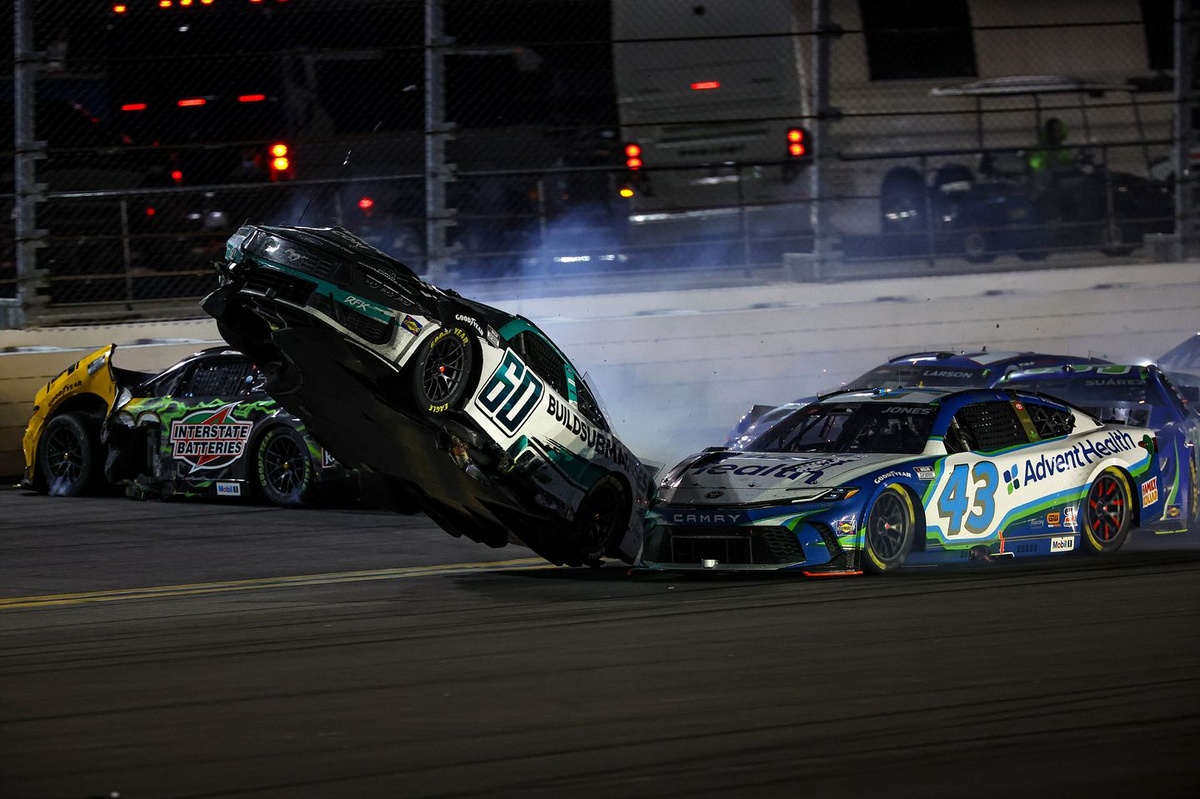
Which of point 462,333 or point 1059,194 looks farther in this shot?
point 1059,194

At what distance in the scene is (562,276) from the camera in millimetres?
18938

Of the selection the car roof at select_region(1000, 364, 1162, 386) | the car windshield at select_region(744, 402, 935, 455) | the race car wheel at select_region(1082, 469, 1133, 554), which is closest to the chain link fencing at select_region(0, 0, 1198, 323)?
the car roof at select_region(1000, 364, 1162, 386)

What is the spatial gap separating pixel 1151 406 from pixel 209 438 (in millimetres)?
7489

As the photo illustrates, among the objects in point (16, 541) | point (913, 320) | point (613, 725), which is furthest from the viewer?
point (913, 320)

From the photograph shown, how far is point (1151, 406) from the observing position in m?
13.0

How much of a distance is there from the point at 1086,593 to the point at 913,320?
10.7 metres

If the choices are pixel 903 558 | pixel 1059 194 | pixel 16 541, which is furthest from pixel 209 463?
pixel 1059 194

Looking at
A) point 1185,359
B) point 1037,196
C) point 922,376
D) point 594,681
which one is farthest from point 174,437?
point 1037,196

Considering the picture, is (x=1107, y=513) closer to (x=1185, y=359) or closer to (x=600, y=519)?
(x=600, y=519)

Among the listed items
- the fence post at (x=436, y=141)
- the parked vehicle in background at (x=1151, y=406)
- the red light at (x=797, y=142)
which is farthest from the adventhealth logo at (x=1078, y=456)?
the fence post at (x=436, y=141)

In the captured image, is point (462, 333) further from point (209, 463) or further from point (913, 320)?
point (913, 320)

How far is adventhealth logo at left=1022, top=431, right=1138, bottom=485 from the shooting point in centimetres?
1101

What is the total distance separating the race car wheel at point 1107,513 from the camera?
443 inches

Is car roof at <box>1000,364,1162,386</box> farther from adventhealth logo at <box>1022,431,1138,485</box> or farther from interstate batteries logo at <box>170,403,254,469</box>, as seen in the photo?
interstate batteries logo at <box>170,403,254,469</box>
